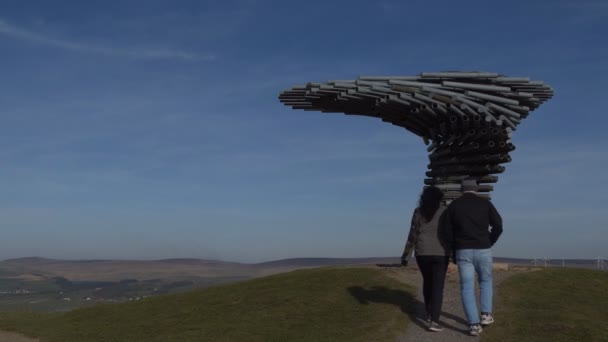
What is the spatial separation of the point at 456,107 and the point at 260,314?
24.0 ft

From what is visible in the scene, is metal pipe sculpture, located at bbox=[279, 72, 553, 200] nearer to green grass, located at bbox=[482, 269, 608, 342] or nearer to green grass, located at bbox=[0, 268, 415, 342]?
green grass, located at bbox=[482, 269, 608, 342]

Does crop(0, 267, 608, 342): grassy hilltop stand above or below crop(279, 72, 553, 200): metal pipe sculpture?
below

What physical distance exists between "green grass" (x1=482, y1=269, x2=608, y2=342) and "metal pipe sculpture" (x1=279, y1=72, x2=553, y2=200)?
3.16 m

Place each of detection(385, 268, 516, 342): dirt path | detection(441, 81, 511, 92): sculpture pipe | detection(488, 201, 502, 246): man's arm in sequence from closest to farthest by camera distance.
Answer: detection(488, 201, 502, 246): man's arm, detection(385, 268, 516, 342): dirt path, detection(441, 81, 511, 92): sculpture pipe

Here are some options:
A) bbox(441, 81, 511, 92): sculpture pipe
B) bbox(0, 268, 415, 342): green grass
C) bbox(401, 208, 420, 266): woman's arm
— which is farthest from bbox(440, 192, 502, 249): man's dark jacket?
bbox(441, 81, 511, 92): sculpture pipe

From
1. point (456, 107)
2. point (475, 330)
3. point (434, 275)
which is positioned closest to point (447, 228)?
point (434, 275)

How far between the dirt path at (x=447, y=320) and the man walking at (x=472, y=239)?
1.41 ft

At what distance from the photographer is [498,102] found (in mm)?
16719

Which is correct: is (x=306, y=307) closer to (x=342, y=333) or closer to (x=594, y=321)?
(x=342, y=333)

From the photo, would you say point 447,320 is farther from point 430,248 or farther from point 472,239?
point 472,239

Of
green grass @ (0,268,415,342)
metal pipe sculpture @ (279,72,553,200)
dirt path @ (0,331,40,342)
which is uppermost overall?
metal pipe sculpture @ (279,72,553,200)

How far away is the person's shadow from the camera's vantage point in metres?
12.1

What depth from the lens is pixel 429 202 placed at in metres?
11.5

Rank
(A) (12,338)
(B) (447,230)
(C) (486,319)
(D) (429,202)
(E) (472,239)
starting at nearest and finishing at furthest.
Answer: (E) (472,239), (B) (447,230), (C) (486,319), (D) (429,202), (A) (12,338)
